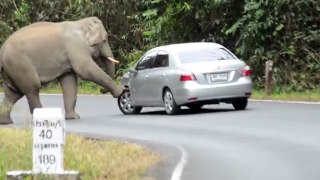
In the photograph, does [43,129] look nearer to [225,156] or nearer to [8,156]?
[8,156]

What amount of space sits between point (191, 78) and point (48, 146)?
10.4 metres

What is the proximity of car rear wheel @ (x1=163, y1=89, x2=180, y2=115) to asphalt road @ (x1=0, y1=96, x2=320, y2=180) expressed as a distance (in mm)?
233

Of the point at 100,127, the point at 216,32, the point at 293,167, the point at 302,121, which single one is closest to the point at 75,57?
the point at 100,127

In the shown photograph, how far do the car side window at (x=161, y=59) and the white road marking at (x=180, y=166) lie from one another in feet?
23.7

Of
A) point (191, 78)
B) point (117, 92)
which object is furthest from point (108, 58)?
point (191, 78)

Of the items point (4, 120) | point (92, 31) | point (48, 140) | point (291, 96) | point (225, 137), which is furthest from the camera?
point (291, 96)

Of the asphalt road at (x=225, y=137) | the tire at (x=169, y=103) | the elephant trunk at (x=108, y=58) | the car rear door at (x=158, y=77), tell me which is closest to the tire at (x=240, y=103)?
the asphalt road at (x=225, y=137)

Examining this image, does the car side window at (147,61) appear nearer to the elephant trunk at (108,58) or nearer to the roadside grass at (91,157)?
Result: the elephant trunk at (108,58)

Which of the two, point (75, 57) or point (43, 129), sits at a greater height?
point (43, 129)

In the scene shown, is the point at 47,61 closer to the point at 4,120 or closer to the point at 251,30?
the point at 4,120

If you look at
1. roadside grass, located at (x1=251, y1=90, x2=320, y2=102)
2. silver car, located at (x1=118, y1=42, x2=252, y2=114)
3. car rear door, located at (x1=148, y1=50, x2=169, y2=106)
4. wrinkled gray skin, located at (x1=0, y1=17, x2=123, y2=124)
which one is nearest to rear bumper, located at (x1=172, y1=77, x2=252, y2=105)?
silver car, located at (x1=118, y1=42, x2=252, y2=114)

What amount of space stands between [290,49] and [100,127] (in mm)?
11810

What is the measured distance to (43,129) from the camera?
32.6ft

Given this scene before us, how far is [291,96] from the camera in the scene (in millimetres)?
25812
